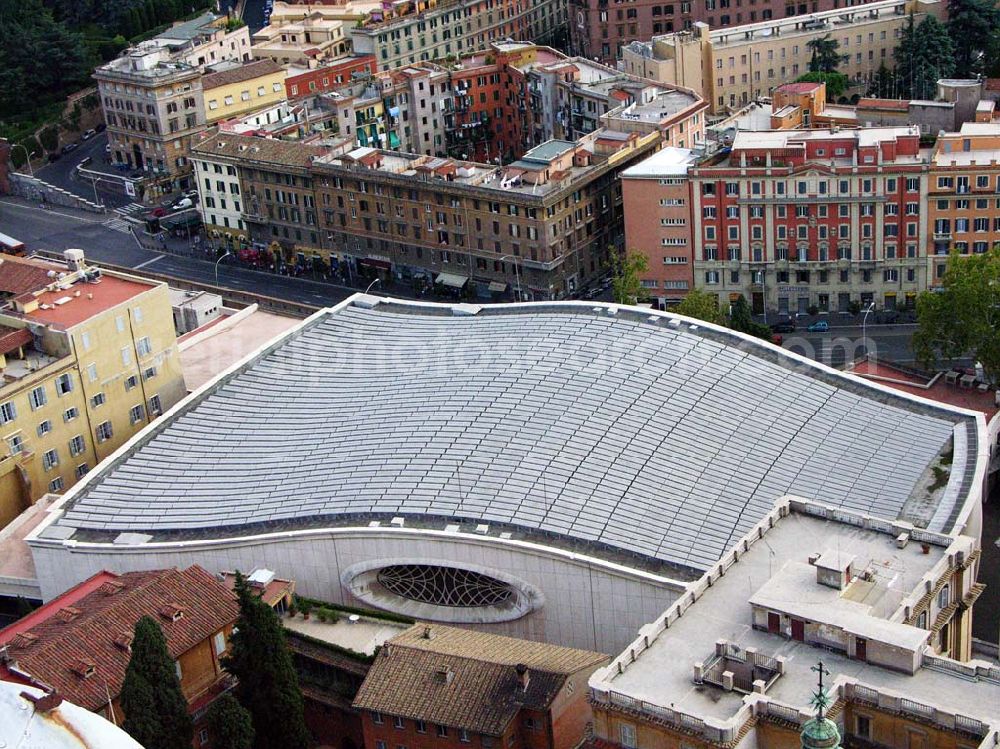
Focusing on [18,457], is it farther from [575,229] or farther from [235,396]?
[575,229]

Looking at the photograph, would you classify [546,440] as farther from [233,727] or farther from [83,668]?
[83,668]

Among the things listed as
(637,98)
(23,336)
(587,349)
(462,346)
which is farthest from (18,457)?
(637,98)

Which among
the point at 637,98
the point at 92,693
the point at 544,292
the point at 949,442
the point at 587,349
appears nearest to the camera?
the point at 92,693

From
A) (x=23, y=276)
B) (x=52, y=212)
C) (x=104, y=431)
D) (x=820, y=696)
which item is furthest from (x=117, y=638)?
(x=52, y=212)

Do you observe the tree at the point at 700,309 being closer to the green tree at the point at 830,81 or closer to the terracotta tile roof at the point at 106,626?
the terracotta tile roof at the point at 106,626

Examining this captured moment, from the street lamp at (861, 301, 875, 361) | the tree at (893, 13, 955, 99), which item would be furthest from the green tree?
the street lamp at (861, 301, 875, 361)

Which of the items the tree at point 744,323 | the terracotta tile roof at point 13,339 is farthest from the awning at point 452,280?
the terracotta tile roof at point 13,339
